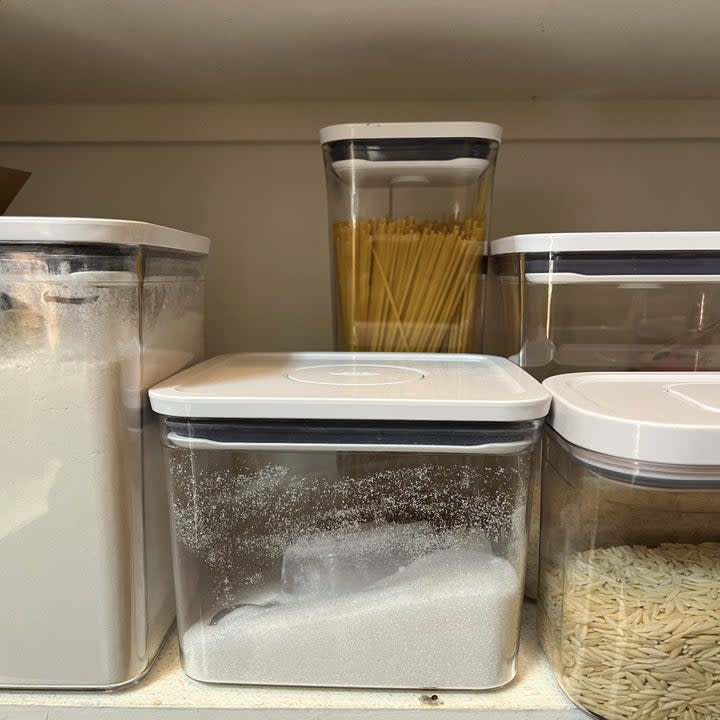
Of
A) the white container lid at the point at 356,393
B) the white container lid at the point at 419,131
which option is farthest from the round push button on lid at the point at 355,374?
the white container lid at the point at 419,131

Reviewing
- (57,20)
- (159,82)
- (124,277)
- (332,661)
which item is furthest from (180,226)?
(332,661)

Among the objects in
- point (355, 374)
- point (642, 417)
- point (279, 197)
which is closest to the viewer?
point (642, 417)

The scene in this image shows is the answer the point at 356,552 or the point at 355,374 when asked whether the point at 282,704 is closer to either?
the point at 356,552

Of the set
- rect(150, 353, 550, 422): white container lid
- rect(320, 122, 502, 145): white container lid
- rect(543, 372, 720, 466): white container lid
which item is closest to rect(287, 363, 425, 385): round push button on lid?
rect(150, 353, 550, 422): white container lid

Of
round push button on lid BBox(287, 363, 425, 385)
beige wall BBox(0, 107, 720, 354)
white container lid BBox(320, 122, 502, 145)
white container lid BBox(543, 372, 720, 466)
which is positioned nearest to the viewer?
white container lid BBox(543, 372, 720, 466)

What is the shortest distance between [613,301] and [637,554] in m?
0.26

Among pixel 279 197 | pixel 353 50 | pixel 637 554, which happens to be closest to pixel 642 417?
pixel 637 554

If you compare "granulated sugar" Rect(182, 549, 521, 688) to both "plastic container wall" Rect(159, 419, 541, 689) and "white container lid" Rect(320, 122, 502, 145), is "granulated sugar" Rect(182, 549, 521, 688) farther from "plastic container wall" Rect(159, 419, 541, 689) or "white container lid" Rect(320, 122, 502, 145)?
"white container lid" Rect(320, 122, 502, 145)

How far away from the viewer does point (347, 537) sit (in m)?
0.54

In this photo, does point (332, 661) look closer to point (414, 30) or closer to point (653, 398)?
point (653, 398)

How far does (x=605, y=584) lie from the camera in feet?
1.69

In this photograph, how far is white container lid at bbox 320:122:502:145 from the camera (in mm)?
721

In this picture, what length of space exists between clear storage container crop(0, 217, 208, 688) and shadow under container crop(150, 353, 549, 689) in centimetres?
4

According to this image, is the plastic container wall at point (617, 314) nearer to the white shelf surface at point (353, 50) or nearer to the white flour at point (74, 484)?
the white shelf surface at point (353, 50)
